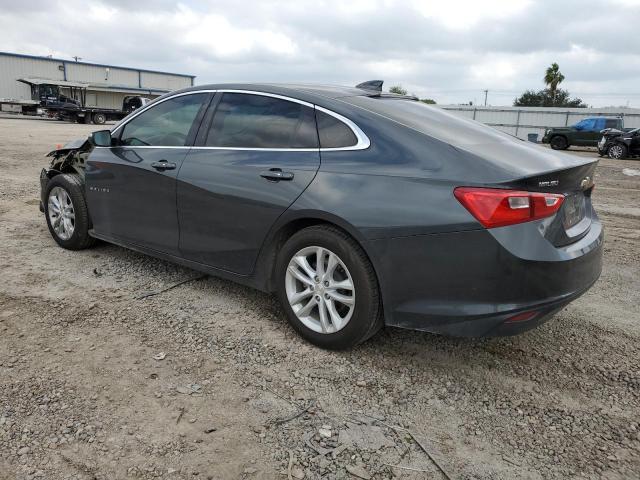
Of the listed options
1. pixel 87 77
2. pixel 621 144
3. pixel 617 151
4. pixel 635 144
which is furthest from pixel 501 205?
pixel 87 77

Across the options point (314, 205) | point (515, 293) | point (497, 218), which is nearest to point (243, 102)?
point (314, 205)

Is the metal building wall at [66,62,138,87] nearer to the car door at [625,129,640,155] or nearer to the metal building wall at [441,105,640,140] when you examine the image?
the metal building wall at [441,105,640,140]

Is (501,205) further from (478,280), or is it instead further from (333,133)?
(333,133)

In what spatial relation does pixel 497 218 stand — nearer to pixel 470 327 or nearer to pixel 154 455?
pixel 470 327

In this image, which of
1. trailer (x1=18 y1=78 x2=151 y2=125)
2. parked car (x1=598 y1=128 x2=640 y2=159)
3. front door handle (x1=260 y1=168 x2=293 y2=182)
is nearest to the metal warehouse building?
trailer (x1=18 y1=78 x2=151 y2=125)

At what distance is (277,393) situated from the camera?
9.27ft

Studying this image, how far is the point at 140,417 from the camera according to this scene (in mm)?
2568

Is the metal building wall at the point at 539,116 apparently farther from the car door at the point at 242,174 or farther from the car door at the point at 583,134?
the car door at the point at 242,174

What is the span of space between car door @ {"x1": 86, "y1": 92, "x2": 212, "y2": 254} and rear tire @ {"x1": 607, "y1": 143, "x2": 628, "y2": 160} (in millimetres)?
20377

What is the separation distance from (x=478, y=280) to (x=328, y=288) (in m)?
0.92

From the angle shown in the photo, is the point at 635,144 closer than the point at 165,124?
No

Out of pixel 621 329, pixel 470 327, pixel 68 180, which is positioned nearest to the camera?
pixel 470 327

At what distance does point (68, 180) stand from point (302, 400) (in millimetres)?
3465

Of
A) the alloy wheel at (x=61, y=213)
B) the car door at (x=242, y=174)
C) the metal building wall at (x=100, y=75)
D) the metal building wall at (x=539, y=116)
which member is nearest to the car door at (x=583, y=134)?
the metal building wall at (x=539, y=116)
